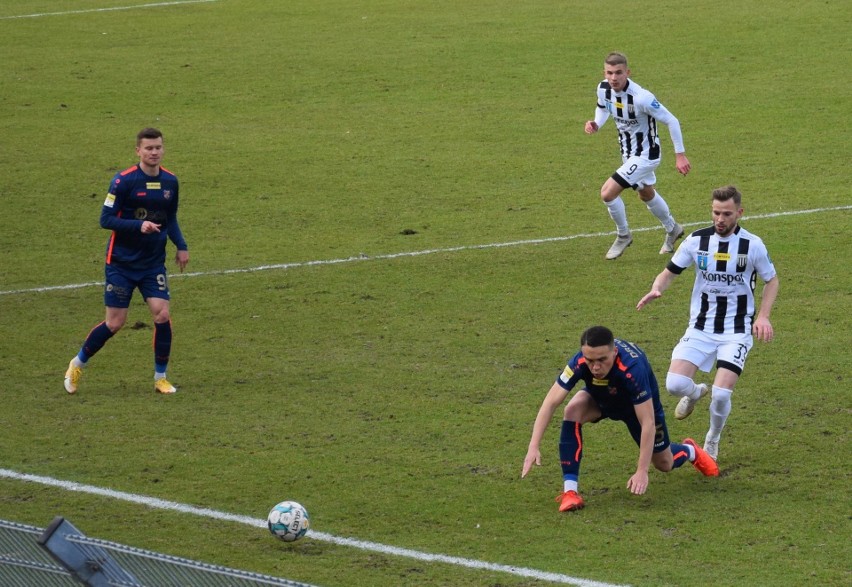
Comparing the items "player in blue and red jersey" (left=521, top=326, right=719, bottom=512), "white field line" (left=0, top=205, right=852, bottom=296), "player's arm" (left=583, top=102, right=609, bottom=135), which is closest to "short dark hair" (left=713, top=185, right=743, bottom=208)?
"player in blue and red jersey" (left=521, top=326, right=719, bottom=512)

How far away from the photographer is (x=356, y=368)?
1137cm

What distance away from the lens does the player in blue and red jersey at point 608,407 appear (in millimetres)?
8141

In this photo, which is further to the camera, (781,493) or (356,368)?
(356,368)

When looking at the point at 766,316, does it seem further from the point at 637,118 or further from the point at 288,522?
the point at 637,118

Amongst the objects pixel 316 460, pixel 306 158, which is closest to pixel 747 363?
pixel 316 460

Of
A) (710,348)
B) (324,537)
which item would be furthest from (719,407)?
(324,537)

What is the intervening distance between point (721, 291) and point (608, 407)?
4.76 ft

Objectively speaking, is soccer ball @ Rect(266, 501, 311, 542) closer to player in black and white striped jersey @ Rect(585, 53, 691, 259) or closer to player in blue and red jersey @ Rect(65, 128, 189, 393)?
player in blue and red jersey @ Rect(65, 128, 189, 393)

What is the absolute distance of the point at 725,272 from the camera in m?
9.39

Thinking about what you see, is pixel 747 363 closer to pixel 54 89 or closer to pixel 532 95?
pixel 532 95

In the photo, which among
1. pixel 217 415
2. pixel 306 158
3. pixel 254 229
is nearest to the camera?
pixel 217 415

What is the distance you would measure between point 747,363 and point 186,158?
36.0 ft

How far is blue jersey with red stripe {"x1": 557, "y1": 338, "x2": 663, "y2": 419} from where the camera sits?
27.3 ft

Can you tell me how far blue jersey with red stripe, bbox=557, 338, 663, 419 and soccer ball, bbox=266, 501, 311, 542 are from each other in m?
1.85
